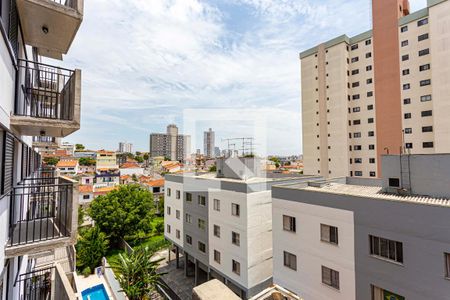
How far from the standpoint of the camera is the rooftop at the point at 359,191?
769cm

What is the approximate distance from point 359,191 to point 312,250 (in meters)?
4.03

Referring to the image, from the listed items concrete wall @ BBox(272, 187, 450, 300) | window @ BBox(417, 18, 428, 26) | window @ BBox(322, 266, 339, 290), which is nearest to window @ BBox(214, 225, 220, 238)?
window @ BBox(322, 266, 339, 290)

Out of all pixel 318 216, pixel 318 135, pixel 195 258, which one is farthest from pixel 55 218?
pixel 318 135

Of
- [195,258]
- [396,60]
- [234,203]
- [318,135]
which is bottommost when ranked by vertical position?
[195,258]

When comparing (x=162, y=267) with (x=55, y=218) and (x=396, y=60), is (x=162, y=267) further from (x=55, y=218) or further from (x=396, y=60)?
(x=396, y=60)

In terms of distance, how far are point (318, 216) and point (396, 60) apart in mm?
26595

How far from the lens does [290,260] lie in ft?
33.7

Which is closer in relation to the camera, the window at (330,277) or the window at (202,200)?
the window at (330,277)

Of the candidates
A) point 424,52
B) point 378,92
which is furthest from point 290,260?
point 424,52

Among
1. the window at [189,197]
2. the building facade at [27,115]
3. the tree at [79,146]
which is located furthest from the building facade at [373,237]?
the tree at [79,146]

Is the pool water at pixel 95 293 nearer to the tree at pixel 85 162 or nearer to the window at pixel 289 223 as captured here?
the window at pixel 289 223

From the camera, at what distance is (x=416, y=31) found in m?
24.1

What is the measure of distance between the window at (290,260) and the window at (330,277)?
1.34 meters

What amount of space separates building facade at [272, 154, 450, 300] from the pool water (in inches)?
477
